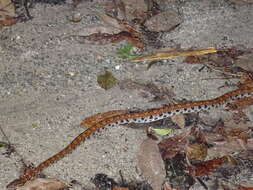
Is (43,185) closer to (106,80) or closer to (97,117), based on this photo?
(97,117)

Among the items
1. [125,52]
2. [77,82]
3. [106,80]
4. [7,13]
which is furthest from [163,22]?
[7,13]

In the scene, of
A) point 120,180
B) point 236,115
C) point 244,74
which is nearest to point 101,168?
point 120,180

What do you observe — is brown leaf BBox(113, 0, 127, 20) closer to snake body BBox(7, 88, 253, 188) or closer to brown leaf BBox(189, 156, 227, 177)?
snake body BBox(7, 88, 253, 188)

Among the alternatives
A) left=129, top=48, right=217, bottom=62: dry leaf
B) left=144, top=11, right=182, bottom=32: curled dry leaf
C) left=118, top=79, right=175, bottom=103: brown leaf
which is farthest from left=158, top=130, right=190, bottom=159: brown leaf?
left=144, top=11, right=182, bottom=32: curled dry leaf

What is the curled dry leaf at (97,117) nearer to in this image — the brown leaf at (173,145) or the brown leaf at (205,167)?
the brown leaf at (173,145)

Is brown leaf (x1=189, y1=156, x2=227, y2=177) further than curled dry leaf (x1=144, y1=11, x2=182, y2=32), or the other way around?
curled dry leaf (x1=144, y1=11, x2=182, y2=32)

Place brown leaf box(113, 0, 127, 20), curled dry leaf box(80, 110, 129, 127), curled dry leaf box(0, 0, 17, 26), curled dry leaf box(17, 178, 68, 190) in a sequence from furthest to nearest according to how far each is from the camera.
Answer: brown leaf box(113, 0, 127, 20), curled dry leaf box(0, 0, 17, 26), curled dry leaf box(80, 110, 129, 127), curled dry leaf box(17, 178, 68, 190)
